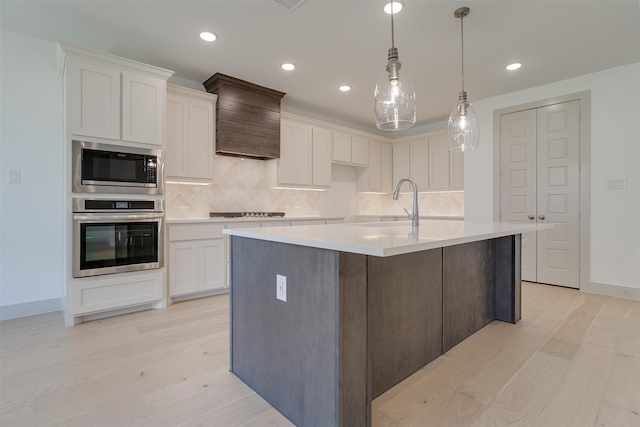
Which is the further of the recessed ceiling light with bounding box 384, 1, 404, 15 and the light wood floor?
the recessed ceiling light with bounding box 384, 1, 404, 15

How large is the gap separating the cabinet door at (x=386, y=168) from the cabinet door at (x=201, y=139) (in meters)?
3.24

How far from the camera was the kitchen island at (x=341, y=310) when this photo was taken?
4.17ft

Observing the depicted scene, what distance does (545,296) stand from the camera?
11.5 ft

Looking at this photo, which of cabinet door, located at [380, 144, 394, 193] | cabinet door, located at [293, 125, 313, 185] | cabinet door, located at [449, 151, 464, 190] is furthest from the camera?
cabinet door, located at [380, 144, 394, 193]

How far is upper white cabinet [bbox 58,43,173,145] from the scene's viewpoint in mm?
2648

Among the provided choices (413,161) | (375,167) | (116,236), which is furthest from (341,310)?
(413,161)

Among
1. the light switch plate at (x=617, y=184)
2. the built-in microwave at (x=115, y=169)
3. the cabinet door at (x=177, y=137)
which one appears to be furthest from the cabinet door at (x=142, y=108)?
the light switch plate at (x=617, y=184)

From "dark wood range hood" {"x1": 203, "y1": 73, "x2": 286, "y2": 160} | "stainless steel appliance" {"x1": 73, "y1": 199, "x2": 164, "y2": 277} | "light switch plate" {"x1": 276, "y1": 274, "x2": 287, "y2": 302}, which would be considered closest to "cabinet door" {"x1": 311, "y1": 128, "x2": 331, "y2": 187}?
"dark wood range hood" {"x1": 203, "y1": 73, "x2": 286, "y2": 160}

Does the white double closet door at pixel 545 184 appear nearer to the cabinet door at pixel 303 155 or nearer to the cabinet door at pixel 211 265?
the cabinet door at pixel 303 155

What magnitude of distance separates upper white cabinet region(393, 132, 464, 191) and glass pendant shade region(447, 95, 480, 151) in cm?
258

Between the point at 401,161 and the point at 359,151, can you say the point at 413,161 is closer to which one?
the point at 401,161

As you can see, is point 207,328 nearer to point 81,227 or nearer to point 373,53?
point 81,227

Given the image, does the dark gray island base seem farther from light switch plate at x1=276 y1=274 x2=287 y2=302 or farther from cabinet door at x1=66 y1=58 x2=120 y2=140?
cabinet door at x1=66 y1=58 x2=120 y2=140

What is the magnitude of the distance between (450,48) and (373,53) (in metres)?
0.73
